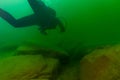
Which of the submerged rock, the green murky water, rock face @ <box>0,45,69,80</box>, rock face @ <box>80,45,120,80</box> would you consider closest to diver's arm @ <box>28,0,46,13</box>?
the submerged rock

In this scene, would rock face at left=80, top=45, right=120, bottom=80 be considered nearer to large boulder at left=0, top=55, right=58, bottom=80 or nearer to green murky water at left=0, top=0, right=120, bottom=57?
large boulder at left=0, top=55, right=58, bottom=80

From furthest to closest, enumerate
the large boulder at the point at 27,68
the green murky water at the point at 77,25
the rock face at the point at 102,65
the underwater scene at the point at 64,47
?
the green murky water at the point at 77,25 < the large boulder at the point at 27,68 < the underwater scene at the point at 64,47 < the rock face at the point at 102,65

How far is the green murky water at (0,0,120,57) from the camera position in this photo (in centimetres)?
746

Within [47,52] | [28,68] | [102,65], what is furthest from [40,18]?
[102,65]

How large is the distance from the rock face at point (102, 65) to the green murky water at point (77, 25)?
3574mm

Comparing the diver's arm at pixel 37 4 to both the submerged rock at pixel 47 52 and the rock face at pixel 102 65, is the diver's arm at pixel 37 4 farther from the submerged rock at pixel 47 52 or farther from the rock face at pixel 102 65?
the rock face at pixel 102 65

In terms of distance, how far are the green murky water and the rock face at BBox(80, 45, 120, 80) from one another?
357 cm

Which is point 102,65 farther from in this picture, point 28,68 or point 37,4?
point 37,4

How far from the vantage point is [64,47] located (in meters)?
6.01

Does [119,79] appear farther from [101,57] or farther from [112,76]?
[101,57]

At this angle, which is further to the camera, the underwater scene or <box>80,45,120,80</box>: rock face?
the underwater scene

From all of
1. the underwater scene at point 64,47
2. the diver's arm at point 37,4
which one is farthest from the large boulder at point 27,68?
the diver's arm at point 37,4

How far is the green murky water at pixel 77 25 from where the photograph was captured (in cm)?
746

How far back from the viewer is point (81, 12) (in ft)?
31.2
